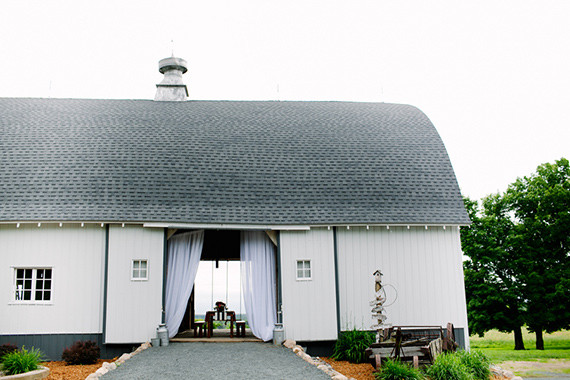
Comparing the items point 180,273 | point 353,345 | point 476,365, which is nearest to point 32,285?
point 180,273

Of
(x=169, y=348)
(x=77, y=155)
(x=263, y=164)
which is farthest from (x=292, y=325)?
(x=77, y=155)

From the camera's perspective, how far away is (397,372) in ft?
29.3

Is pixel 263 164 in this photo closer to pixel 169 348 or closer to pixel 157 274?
pixel 157 274

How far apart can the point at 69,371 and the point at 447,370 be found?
305 inches

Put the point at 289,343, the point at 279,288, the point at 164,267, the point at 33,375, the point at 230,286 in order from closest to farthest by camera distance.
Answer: the point at 33,375 → the point at 289,343 → the point at 164,267 → the point at 279,288 → the point at 230,286

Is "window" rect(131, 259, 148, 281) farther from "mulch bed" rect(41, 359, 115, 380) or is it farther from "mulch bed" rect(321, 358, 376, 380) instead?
"mulch bed" rect(321, 358, 376, 380)

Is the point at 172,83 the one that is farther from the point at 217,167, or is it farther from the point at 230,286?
the point at 230,286

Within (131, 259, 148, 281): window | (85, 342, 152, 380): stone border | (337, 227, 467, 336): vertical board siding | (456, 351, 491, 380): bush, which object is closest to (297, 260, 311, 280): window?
(337, 227, 467, 336): vertical board siding

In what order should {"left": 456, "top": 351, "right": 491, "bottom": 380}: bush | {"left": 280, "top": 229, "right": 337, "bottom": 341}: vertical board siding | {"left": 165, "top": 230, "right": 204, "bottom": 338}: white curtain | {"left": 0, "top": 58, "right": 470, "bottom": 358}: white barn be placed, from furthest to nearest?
{"left": 165, "top": 230, "right": 204, "bottom": 338}: white curtain, {"left": 280, "top": 229, "right": 337, "bottom": 341}: vertical board siding, {"left": 0, "top": 58, "right": 470, "bottom": 358}: white barn, {"left": 456, "top": 351, "right": 491, "bottom": 380}: bush

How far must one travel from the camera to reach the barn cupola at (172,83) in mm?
19250

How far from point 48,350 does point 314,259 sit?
716cm

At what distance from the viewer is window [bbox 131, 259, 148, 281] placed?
1245 centimetres

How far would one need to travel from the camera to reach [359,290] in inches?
512

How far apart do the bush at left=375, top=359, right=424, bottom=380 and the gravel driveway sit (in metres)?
1.28
